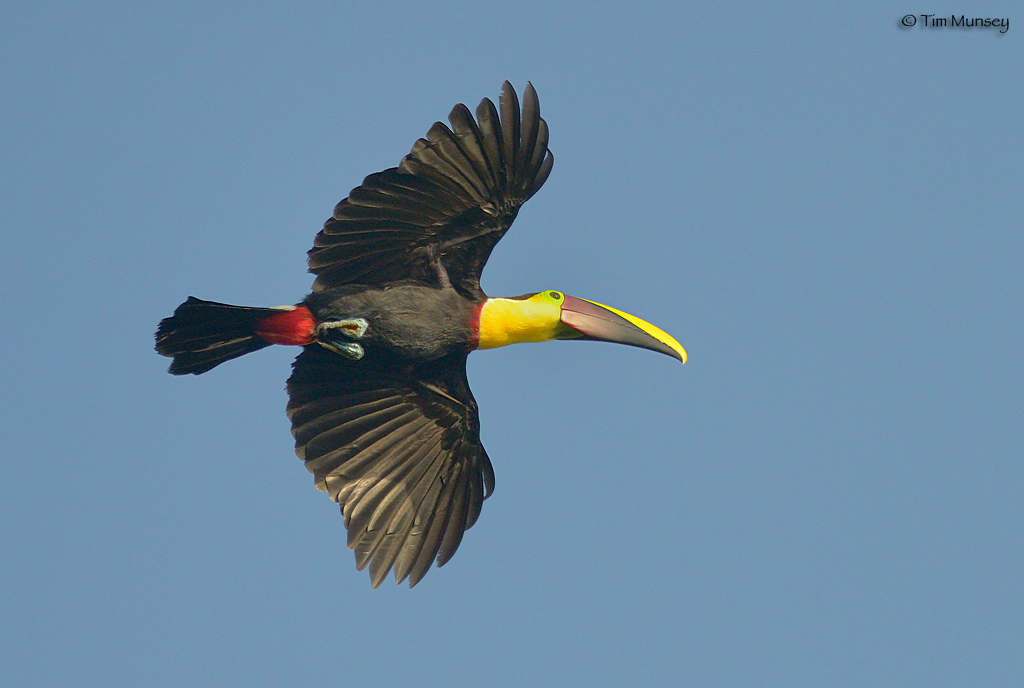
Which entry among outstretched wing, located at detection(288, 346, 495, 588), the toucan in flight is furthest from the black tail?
outstretched wing, located at detection(288, 346, 495, 588)

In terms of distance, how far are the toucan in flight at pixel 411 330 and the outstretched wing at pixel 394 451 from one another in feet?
0.04

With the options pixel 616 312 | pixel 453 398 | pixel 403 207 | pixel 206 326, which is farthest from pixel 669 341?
pixel 206 326

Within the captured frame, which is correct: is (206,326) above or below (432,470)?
above

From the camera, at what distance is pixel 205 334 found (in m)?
10.3

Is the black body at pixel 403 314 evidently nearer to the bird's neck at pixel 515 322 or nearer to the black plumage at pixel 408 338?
the black plumage at pixel 408 338

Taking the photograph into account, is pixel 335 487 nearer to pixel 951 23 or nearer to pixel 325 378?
pixel 325 378

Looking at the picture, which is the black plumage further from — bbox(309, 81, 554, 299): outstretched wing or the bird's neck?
the bird's neck

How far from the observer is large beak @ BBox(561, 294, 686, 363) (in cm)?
1127

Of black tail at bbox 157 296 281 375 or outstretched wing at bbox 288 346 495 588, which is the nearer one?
black tail at bbox 157 296 281 375

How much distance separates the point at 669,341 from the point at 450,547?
2.73 metres

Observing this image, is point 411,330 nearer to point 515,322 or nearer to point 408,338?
point 408,338

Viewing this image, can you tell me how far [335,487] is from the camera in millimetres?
10883

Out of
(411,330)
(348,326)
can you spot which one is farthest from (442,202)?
(348,326)

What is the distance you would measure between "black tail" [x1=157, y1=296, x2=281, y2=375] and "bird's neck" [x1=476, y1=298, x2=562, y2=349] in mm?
1869
